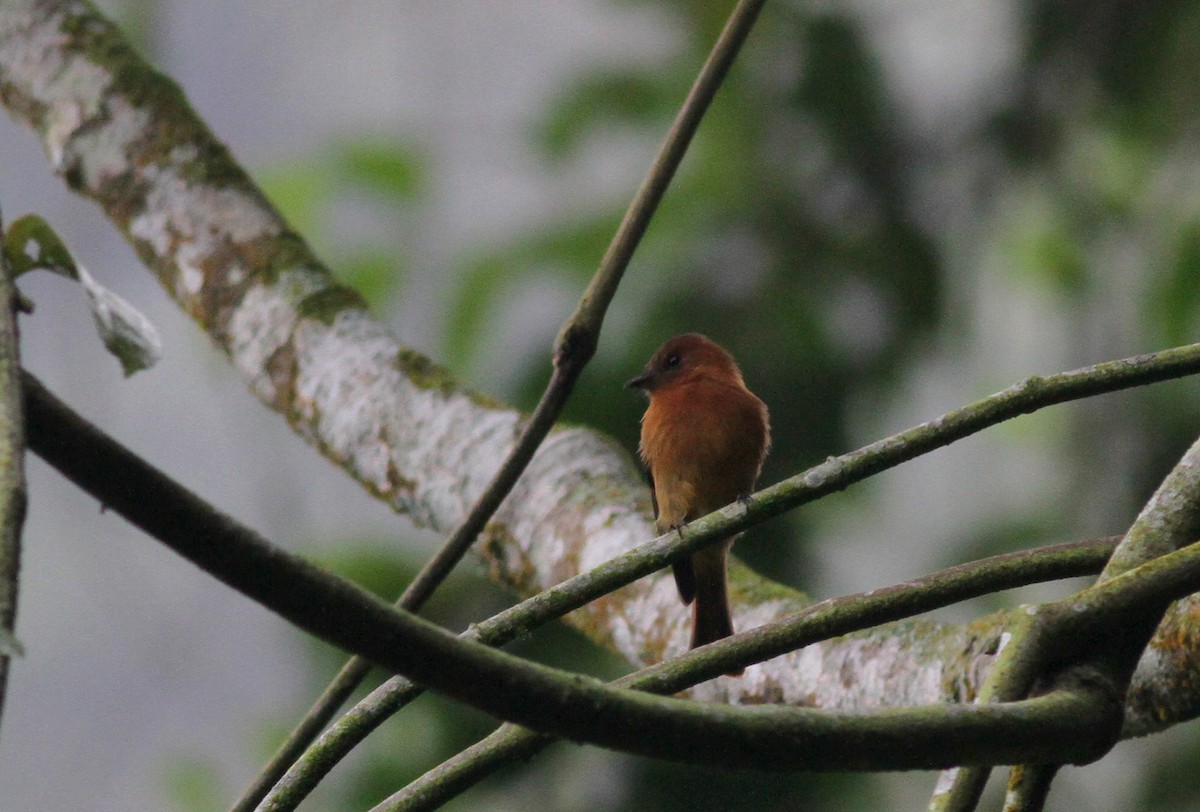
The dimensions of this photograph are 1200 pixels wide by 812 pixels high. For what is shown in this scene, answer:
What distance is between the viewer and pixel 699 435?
3.58 metres

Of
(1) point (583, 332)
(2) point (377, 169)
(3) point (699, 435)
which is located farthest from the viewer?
(2) point (377, 169)

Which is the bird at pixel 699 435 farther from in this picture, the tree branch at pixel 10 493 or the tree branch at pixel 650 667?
the tree branch at pixel 10 493

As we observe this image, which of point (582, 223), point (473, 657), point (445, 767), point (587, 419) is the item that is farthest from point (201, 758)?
point (473, 657)

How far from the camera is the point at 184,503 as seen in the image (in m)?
0.77

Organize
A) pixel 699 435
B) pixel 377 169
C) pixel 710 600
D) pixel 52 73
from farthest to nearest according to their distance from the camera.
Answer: pixel 377 169
pixel 699 435
pixel 52 73
pixel 710 600

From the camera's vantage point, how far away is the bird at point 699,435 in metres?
3.57

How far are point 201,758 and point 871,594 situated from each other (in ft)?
→ 12.6

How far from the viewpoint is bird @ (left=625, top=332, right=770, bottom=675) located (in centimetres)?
357

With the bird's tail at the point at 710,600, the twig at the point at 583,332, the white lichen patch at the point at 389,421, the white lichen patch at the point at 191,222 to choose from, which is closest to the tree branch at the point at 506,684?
the twig at the point at 583,332

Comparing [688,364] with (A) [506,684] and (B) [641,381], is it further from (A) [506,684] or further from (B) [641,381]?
(A) [506,684]

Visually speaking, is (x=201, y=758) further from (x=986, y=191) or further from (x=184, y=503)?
(x=184, y=503)

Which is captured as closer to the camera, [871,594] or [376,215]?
[871,594]

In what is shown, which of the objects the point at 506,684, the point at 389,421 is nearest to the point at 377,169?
the point at 389,421

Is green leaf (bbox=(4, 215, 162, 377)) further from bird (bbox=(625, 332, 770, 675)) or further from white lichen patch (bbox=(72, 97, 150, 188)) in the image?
bird (bbox=(625, 332, 770, 675))
